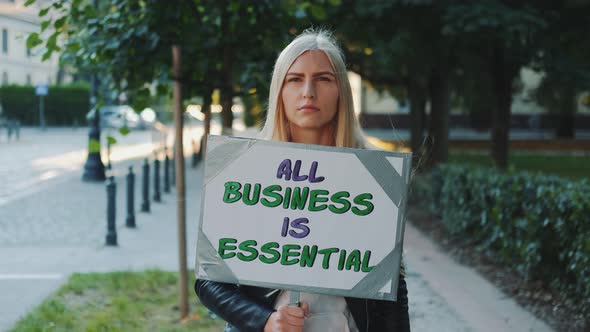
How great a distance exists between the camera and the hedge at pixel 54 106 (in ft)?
138

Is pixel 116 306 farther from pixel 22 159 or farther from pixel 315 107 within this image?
pixel 22 159

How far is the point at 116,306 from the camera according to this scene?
6.16m

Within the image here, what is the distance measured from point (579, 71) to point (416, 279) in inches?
219

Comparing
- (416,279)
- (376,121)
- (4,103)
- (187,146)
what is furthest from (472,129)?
(416,279)

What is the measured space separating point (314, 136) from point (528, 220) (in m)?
4.80

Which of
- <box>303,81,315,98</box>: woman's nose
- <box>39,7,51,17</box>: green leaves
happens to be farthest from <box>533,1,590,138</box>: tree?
<box>303,81,315,98</box>: woman's nose

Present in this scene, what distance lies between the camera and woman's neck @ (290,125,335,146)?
7.63 ft

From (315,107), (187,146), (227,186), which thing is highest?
(315,107)

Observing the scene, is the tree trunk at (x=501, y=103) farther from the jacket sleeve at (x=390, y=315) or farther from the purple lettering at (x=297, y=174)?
the purple lettering at (x=297, y=174)

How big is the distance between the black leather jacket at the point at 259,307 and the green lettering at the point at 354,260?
13cm

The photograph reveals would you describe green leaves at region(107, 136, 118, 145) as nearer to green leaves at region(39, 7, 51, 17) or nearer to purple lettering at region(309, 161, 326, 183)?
green leaves at region(39, 7, 51, 17)

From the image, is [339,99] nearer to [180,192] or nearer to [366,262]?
[366,262]

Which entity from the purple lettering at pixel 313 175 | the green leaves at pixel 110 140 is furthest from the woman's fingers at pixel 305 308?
the green leaves at pixel 110 140

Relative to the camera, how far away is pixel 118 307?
612 centimetres
